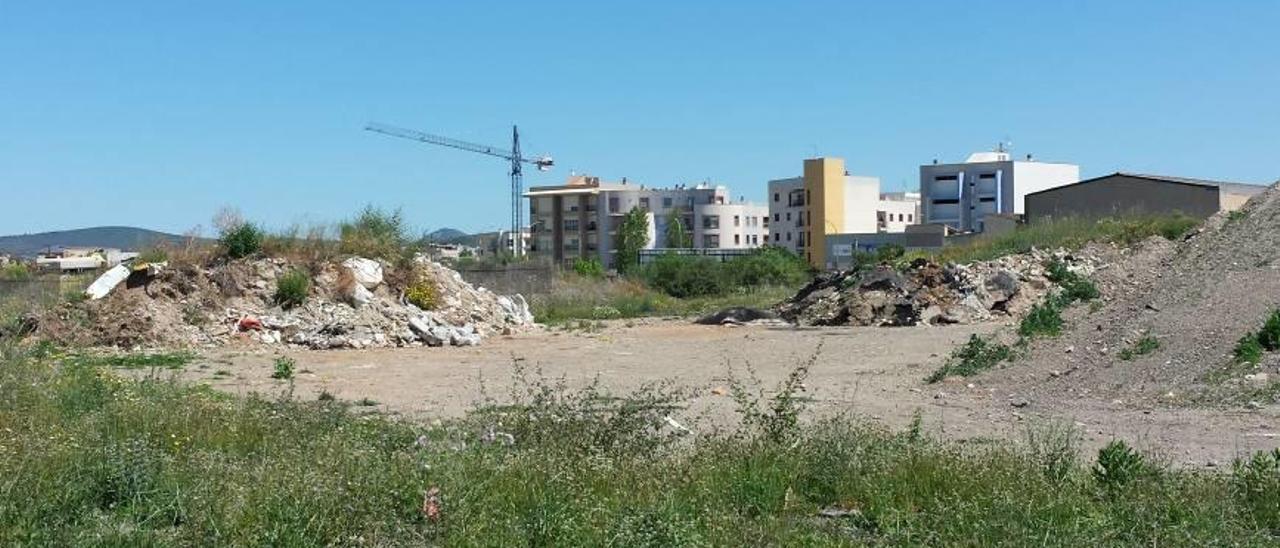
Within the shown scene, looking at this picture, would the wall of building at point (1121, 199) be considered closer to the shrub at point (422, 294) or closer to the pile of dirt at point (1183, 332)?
the pile of dirt at point (1183, 332)

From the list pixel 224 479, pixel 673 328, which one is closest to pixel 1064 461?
pixel 224 479

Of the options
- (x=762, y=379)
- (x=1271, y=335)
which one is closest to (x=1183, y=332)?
(x=1271, y=335)

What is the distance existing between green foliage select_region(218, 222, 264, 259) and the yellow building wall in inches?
3312

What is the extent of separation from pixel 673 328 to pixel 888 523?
2688 centimetres

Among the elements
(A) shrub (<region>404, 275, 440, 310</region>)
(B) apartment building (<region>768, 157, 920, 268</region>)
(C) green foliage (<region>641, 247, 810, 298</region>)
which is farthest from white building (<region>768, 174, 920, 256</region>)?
(A) shrub (<region>404, 275, 440, 310</region>)

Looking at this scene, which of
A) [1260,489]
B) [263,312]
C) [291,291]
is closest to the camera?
[1260,489]

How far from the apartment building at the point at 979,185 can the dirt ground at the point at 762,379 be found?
91.8 m

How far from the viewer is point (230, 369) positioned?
22219 millimetres

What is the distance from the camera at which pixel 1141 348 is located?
16.6m

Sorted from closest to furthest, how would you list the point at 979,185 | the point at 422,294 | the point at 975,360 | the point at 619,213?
the point at 975,360 < the point at 422,294 < the point at 979,185 < the point at 619,213

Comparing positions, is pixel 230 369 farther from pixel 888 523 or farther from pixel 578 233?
pixel 578 233

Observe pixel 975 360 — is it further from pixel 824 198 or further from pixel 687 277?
pixel 824 198

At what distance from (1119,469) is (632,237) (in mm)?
108721

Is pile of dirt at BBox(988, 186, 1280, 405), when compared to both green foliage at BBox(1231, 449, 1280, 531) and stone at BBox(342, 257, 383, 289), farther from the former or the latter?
stone at BBox(342, 257, 383, 289)
